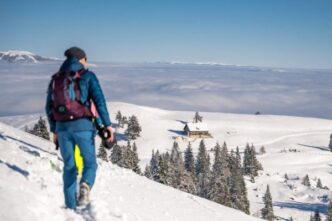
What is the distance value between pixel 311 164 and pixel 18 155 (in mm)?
96464

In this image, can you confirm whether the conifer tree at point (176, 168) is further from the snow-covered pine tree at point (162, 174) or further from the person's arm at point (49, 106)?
the person's arm at point (49, 106)

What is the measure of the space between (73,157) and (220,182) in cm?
5223

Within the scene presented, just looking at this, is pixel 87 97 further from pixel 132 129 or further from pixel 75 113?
pixel 132 129

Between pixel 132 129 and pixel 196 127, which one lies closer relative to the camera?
pixel 132 129

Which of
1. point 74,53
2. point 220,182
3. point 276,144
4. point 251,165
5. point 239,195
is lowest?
point 276,144

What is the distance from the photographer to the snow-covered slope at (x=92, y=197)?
6.38 metres

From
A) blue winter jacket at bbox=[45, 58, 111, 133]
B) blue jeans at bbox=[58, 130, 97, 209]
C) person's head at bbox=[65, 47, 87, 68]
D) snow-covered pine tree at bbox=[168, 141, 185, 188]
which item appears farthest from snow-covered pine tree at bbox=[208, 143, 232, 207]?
person's head at bbox=[65, 47, 87, 68]

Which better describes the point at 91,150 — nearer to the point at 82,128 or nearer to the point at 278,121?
the point at 82,128

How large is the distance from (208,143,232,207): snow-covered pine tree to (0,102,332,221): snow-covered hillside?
6210 mm

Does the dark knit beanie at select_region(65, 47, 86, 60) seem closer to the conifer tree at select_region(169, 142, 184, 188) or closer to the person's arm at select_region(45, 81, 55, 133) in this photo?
the person's arm at select_region(45, 81, 55, 133)

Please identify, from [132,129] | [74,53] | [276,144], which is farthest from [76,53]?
[276,144]

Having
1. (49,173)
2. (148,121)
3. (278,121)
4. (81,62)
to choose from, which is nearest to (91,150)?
(81,62)

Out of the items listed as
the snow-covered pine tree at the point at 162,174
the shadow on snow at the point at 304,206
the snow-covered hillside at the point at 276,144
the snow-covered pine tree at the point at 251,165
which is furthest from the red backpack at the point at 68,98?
the snow-covered pine tree at the point at 251,165

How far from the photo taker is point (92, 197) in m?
9.16
